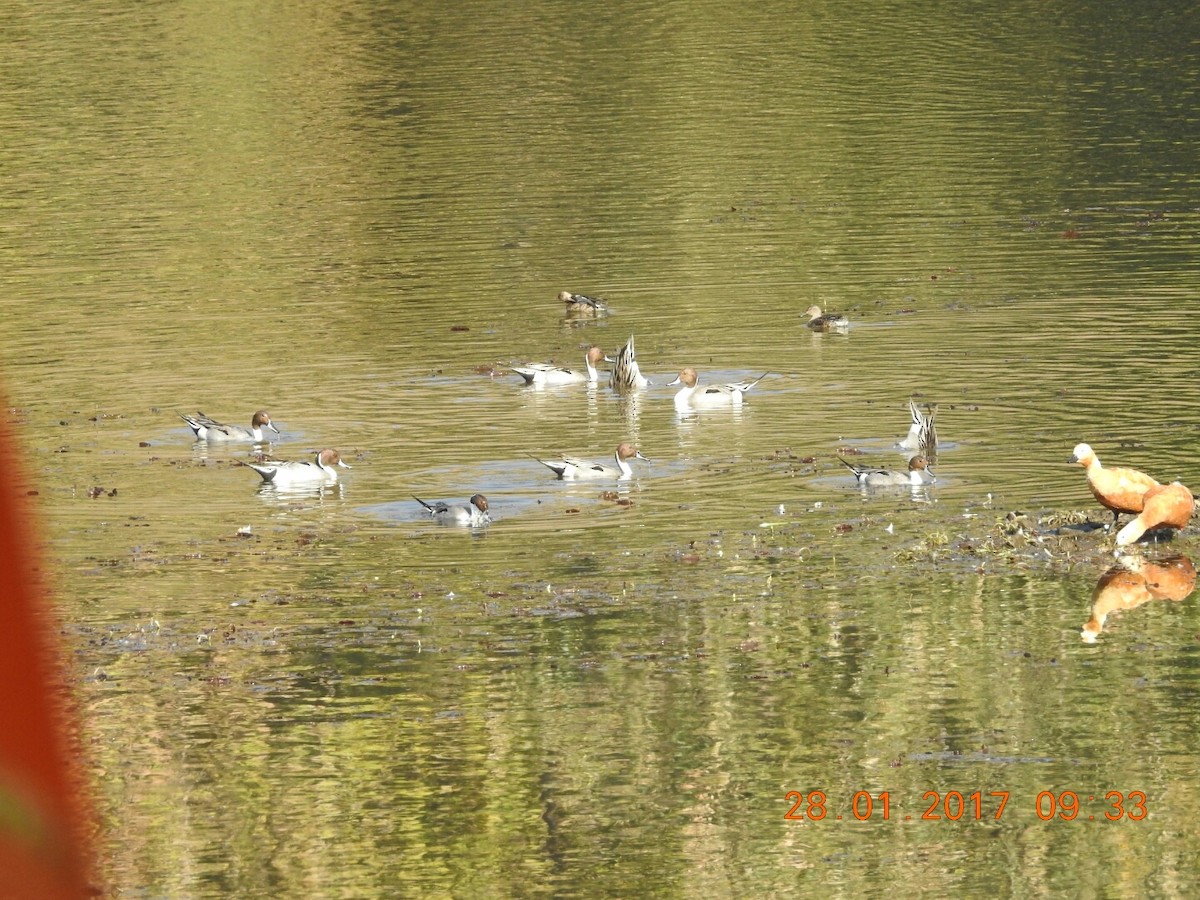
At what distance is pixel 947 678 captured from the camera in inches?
480

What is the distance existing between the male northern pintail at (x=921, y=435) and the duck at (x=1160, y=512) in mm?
3392

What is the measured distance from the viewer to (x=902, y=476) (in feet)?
57.9

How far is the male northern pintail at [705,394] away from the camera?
2202cm

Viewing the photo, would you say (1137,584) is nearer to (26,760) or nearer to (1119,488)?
(1119,488)

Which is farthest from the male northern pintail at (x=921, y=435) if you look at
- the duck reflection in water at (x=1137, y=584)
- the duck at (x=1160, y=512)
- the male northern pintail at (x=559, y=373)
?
the male northern pintail at (x=559, y=373)

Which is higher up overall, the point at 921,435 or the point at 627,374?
the point at 627,374

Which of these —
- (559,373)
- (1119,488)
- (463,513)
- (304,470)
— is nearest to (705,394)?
(559,373)

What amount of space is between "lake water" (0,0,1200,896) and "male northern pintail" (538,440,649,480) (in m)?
0.33

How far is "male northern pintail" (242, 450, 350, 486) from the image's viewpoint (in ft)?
62.4

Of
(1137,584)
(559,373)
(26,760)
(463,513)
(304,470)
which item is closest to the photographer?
(26,760)

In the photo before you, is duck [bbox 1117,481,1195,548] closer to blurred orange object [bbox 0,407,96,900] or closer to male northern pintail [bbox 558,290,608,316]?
male northern pintail [bbox 558,290,608,316]
